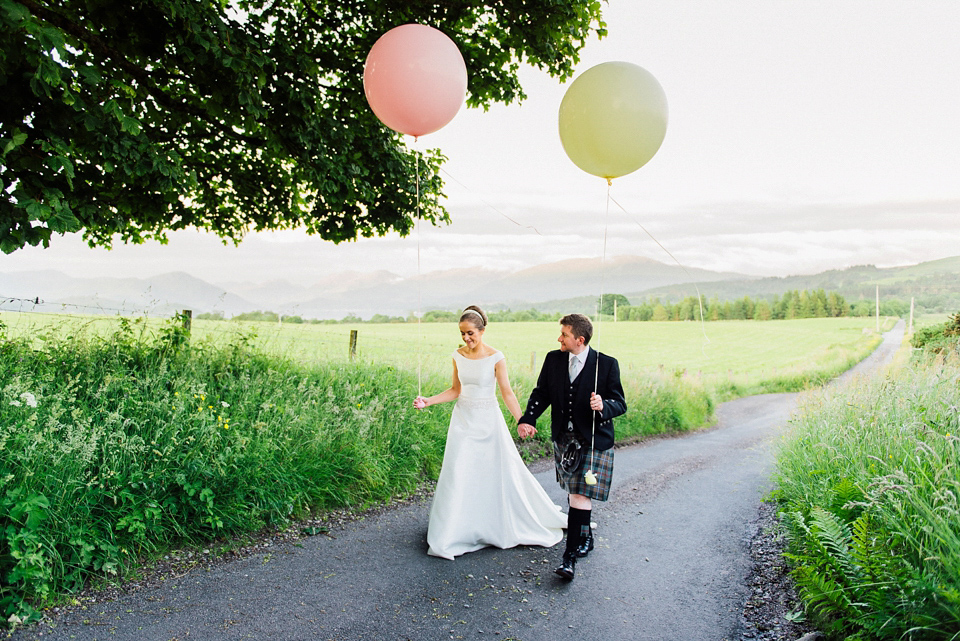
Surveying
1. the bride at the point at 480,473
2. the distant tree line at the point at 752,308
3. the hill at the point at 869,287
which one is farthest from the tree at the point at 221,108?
the distant tree line at the point at 752,308

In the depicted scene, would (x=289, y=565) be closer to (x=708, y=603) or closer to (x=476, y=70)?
(x=708, y=603)

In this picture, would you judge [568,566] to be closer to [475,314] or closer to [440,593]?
A: [440,593]

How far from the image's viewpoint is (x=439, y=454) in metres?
7.66

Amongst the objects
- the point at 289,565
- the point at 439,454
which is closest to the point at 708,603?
the point at 289,565

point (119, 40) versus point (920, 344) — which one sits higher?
point (119, 40)

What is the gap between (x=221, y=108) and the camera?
23.0ft

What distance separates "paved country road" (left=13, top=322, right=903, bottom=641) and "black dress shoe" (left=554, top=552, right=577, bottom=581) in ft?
0.22

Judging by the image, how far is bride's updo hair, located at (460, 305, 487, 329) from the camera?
Answer: 546 cm

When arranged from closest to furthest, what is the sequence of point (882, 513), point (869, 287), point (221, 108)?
point (882, 513) → point (221, 108) → point (869, 287)

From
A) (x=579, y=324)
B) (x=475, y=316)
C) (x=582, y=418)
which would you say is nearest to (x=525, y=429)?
(x=582, y=418)

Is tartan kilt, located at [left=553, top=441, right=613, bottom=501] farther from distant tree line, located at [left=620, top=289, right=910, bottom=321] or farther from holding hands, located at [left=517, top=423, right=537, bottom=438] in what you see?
distant tree line, located at [left=620, top=289, right=910, bottom=321]

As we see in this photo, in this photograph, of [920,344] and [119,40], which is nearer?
[119,40]

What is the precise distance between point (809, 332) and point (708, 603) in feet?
158

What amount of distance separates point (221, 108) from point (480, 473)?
17.6 feet
